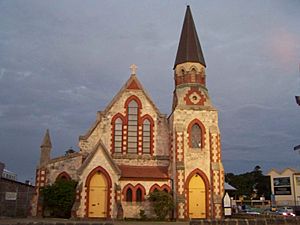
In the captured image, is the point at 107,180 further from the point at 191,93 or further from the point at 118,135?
the point at 191,93

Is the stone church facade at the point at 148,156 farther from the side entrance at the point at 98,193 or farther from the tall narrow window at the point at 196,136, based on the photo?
the tall narrow window at the point at 196,136

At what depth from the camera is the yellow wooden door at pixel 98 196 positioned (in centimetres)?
3503

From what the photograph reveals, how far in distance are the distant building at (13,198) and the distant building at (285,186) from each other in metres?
54.1

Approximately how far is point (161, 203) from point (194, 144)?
23.5ft

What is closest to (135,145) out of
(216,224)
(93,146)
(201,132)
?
(93,146)

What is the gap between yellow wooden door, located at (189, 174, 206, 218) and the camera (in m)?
36.3

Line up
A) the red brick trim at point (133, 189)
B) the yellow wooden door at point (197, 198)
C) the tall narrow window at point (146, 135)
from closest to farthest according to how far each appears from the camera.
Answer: the red brick trim at point (133, 189)
the yellow wooden door at point (197, 198)
the tall narrow window at point (146, 135)

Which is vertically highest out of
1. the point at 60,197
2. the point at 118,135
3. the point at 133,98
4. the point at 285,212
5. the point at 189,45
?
the point at 189,45

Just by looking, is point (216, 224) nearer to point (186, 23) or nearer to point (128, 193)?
point (128, 193)

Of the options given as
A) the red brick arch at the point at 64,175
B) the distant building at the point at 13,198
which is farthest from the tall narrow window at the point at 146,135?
the distant building at the point at 13,198

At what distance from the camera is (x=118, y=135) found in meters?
39.5

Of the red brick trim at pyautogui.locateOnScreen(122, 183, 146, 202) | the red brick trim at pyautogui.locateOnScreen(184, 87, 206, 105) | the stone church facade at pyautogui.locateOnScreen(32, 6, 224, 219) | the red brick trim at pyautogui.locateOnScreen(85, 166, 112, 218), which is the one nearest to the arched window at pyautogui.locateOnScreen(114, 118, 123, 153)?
the stone church facade at pyautogui.locateOnScreen(32, 6, 224, 219)

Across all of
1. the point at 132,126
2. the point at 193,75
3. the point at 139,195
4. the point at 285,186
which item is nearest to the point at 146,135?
the point at 132,126

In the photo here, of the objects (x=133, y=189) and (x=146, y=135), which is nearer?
(x=133, y=189)
